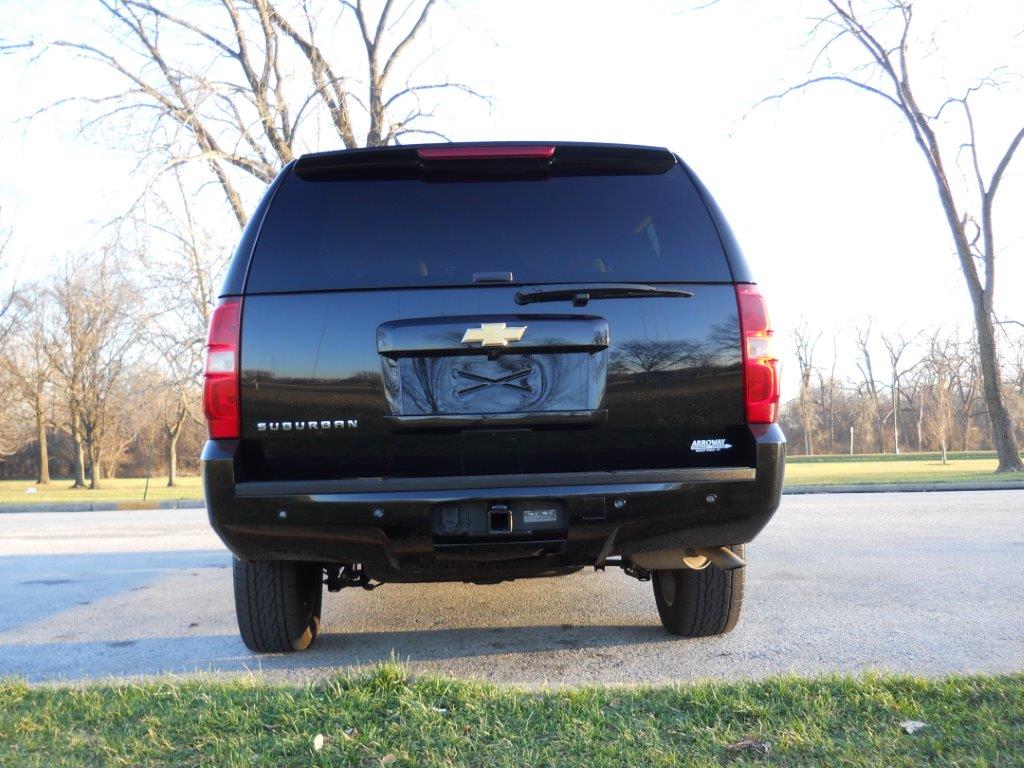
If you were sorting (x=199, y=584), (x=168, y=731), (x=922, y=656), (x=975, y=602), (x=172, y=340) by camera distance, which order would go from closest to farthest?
(x=168, y=731)
(x=922, y=656)
(x=975, y=602)
(x=199, y=584)
(x=172, y=340)

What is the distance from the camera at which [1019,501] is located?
11.7m

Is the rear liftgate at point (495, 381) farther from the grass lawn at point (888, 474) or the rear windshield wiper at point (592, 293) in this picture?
the grass lawn at point (888, 474)

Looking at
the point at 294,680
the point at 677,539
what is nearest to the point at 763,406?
the point at 677,539

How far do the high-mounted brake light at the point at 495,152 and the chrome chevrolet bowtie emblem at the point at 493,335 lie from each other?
0.76 metres

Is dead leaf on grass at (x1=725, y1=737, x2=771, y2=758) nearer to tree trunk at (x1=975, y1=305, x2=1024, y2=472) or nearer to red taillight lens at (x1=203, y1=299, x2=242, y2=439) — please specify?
red taillight lens at (x1=203, y1=299, x2=242, y2=439)

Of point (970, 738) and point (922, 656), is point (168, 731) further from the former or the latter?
Answer: point (922, 656)

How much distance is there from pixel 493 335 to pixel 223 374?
3.35ft

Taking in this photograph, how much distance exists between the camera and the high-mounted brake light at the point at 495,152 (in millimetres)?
3309

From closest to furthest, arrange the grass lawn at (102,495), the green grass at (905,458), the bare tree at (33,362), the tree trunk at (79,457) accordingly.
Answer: the grass lawn at (102,495), the bare tree at (33,362), the tree trunk at (79,457), the green grass at (905,458)

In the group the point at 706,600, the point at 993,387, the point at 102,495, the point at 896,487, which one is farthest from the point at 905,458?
the point at 706,600

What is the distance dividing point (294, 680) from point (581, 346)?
6.05 feet

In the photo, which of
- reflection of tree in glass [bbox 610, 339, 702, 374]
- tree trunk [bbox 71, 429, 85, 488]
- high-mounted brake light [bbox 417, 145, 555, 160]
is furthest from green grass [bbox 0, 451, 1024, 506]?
tree trunk [bbox 71, 429, 85, 488]

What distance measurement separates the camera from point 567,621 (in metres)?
4.61

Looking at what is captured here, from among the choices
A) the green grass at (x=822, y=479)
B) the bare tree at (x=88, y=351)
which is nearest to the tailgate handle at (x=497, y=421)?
the green grass at (x=822, y=479)
